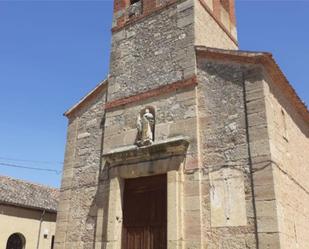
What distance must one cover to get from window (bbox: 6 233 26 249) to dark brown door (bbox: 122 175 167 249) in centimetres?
888

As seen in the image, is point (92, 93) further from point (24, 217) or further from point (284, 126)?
point (24, 217)

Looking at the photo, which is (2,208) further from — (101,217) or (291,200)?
(291,200)

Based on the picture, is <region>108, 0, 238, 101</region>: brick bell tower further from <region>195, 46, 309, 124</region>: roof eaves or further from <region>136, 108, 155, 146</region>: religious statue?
<region>136, 108, 155, 146</region>: religious statue

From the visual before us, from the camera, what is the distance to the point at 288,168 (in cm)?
801

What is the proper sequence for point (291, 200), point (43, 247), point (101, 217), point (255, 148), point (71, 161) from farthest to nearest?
point (43, 247) < point (71, 161) < point (101, 217) < point (291, 200) < point (255, 148)

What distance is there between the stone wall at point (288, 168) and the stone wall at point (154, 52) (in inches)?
86.4

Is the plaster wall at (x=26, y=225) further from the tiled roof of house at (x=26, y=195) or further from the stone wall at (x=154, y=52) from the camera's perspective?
the stone wall at (x=154, y=52)

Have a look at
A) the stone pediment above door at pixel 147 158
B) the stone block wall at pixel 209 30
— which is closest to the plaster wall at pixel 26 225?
the stone pediment above door at pixel 147 158

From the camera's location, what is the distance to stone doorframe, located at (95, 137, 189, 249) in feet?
24.4

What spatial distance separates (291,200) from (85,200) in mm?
4964

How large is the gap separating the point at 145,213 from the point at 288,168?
132 inches

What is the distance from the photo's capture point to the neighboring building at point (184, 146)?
23.0ft

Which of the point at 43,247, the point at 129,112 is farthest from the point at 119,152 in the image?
the point at 43,247

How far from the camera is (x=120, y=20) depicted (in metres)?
10.9
